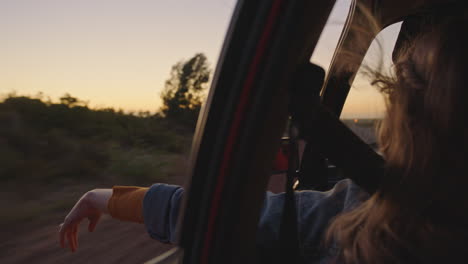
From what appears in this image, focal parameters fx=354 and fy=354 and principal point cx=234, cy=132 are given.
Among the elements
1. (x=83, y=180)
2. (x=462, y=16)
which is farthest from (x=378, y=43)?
(x=83, y=180)

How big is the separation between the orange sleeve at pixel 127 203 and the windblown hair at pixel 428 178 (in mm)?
670

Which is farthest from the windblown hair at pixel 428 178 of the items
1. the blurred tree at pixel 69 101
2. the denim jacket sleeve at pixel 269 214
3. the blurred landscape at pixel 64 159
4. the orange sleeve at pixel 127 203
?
the blurred tree at pixel 69 101

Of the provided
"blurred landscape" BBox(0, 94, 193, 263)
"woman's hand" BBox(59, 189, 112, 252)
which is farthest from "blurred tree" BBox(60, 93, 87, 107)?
"woman's hand" BBox(59, 189, 112, 252)

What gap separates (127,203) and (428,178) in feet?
3.16

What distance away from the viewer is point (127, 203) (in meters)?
1.25

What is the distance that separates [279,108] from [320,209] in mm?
658

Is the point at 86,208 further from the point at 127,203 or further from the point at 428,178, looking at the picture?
the point at 428,178

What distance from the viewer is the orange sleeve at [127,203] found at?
Answer: 123 centimetres

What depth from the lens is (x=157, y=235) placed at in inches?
48.4

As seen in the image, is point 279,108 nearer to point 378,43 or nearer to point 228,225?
point 228,225

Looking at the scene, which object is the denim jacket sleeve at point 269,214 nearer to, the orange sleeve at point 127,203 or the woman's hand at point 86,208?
the orange sleeve at point 127,203

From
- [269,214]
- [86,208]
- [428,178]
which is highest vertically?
[428,178]

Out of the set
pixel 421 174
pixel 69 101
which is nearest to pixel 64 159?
pixel 69 101

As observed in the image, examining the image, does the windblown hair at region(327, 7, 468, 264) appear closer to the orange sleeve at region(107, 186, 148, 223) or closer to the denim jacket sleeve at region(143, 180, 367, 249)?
the denim jacket sleeve at region(143, 180, 367, 249)
